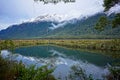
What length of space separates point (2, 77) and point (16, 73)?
1.98ft

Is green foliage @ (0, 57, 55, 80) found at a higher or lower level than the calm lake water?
higher

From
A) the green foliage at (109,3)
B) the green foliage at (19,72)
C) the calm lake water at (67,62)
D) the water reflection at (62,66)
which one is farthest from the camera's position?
the calm lake water at (67,62)

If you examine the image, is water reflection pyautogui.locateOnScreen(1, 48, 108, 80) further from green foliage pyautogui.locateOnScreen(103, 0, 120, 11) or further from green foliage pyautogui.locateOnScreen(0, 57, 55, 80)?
green foliage pyautogui.locateOnScreen(103, 0, 120, 11)

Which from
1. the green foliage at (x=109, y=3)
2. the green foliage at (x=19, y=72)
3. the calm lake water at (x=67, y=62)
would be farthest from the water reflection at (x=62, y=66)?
the green foliage at (x=109, y=3)

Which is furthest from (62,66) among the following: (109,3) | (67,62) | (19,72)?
(19,72)

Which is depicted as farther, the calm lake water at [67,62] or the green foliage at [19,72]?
the calm lake water at [67,62]

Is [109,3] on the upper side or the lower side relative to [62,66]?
upper

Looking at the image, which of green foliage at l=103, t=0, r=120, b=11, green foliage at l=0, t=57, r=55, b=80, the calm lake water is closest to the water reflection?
the calm lake water

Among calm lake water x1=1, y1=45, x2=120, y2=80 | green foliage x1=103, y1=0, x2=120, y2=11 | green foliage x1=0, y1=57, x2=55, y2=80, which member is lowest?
calm lake water x1=1, y1=45, x2=120, y2=80

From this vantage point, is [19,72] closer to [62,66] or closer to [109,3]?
[109,3]

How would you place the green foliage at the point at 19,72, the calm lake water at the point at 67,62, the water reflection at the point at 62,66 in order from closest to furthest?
1. the green foliage at the point at 19,72
2. the water reflection at the point at 62,66
3. the calm lake water at the point at 67,62

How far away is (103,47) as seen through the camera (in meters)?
66.1

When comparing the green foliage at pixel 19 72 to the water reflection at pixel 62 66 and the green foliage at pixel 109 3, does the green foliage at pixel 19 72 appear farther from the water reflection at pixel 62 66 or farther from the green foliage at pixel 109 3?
the green foliage at pixel 109 3

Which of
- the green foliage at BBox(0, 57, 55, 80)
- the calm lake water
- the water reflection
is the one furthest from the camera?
the calm lake water
